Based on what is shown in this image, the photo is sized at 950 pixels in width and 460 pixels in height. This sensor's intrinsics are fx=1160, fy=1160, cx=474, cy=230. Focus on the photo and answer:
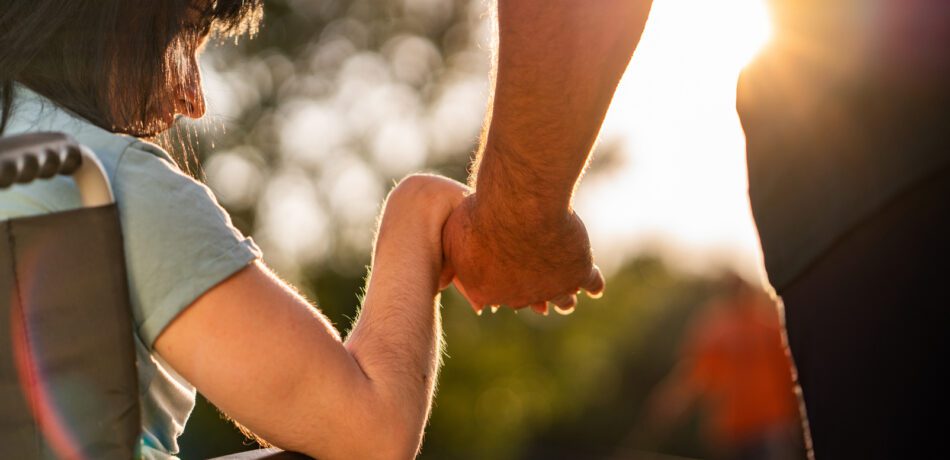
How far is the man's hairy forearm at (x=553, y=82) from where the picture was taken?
199 centimetres

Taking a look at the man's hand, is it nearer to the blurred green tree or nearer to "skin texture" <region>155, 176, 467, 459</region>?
"skin texture" <region>155, 176, 467, 459</region>

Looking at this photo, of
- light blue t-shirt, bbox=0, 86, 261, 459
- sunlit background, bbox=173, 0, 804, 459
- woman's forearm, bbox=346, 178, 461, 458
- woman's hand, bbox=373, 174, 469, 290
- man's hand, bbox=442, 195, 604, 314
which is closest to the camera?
light blue t-shirt, bbox=0, 86, 261, 459

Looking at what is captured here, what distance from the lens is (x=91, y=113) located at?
1893 millimetres

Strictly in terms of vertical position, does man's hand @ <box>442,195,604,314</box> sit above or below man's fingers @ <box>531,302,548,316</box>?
above

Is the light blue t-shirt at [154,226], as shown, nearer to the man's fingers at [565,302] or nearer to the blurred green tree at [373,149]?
the man's fingers at [565,302]

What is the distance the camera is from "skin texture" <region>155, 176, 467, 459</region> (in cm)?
166

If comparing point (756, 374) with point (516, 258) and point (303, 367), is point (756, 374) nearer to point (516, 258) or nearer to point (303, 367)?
point (516, 258)

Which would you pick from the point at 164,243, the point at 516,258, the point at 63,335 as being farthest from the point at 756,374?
the point at 63,335

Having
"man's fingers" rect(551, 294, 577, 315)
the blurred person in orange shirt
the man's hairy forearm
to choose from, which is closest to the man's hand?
"man's fingers" rect(551, 294, 577, 315)

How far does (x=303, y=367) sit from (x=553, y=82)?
2.29ft

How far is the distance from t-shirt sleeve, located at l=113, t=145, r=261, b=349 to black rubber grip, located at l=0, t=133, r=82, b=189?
160 millimetres

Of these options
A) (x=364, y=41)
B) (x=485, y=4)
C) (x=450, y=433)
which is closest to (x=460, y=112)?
(x=364, y=41)

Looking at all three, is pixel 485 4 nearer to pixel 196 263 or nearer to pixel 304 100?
pixel 196 263

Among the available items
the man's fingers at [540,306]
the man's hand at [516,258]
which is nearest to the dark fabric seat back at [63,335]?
the man's hand at [516,258]
